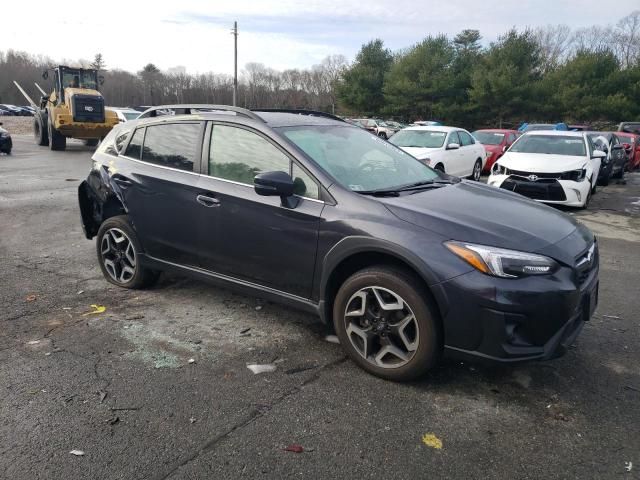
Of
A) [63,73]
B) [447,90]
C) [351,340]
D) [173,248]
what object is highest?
[447,90]

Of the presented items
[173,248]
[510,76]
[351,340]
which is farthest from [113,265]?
[510,76]

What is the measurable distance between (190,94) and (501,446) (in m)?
91.3

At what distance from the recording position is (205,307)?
15.2ft

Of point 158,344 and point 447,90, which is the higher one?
point 447,90

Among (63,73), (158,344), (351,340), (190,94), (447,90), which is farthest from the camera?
(190,94)

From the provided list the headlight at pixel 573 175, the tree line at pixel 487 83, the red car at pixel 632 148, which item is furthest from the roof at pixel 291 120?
the tree line at pixel 487 83

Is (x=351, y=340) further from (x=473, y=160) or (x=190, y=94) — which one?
(x=190, y=94)

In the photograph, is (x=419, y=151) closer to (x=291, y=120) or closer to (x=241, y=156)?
(x=291, y=120)

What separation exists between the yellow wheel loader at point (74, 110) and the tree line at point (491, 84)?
3001cm

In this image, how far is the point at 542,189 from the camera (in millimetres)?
9656

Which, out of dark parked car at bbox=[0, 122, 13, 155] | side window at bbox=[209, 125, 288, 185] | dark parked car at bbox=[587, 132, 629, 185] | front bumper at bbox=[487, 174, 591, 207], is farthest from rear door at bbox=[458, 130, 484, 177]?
dark parked car at bbox=[0, 122, 13, 155]

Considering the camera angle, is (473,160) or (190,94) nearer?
(473,160)

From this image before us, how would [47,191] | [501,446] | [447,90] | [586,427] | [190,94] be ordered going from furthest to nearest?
[190,94] → [447,90] → [47,191] → [586,427] → [501,446]

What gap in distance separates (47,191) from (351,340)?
31.4ft
